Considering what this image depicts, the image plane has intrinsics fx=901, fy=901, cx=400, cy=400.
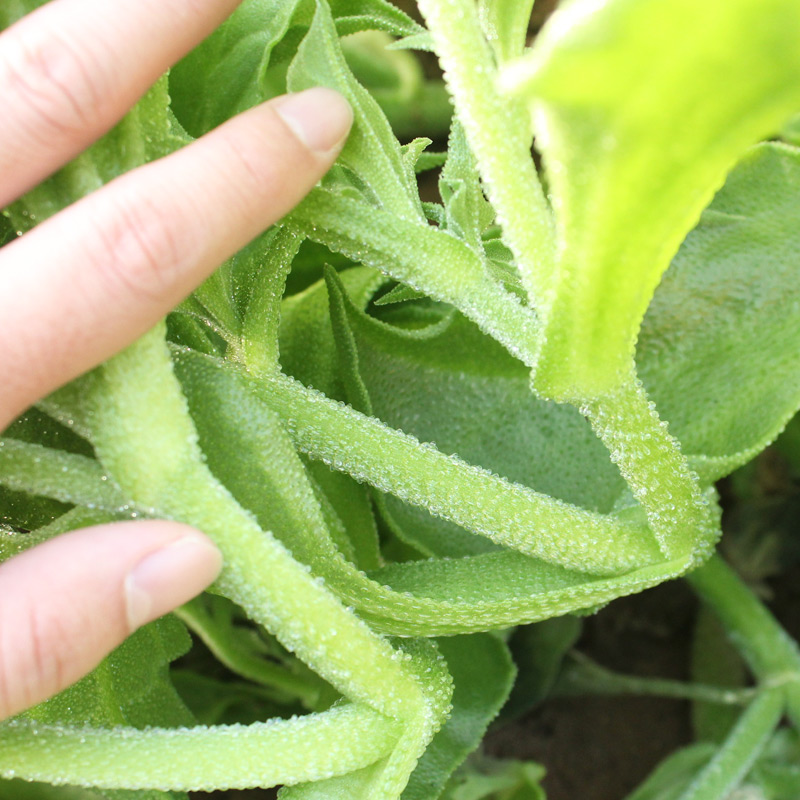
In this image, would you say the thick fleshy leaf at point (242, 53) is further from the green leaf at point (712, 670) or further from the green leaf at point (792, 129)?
the green leaf at point (712, 670)

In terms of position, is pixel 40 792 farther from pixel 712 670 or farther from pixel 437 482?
pixel 712 670

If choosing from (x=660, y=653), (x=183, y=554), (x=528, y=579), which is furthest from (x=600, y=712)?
(x=183, y=554)

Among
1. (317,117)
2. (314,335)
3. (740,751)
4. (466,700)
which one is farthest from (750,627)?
(317,117)

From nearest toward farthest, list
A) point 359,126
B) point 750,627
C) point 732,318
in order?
point 359,126, point 732,318, point 750,627

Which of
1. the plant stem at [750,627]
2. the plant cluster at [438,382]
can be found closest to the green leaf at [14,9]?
the plant cluster at [438,382]

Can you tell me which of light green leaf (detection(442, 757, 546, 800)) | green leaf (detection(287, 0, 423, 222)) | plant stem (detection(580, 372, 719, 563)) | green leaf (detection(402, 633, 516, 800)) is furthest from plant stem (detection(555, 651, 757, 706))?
green leaf (detection(287, 0, 423, 222))

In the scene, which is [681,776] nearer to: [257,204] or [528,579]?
[528,579]
